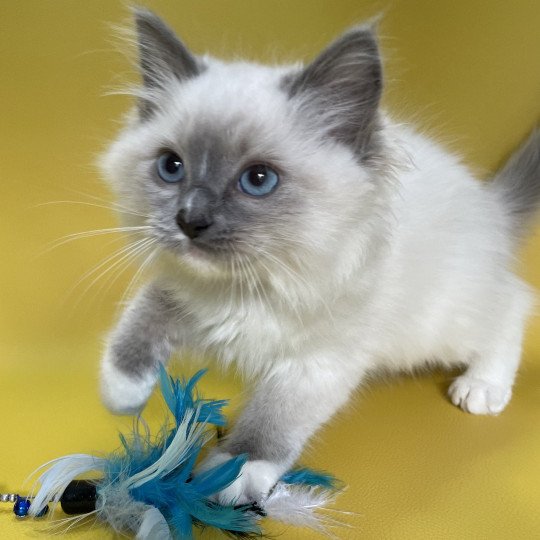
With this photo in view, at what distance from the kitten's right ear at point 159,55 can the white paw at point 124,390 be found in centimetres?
57

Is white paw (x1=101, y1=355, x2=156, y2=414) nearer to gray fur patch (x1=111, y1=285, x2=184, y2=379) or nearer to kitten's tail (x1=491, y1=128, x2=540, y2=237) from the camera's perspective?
gray fur patch (x1=111, y1=285, x2=184, y2=379)

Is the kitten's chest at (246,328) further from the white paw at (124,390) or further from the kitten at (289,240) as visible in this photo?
the white paw at (124,390)

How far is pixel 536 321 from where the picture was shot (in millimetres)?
1940

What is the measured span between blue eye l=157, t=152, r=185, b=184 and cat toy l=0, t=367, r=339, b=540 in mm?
430

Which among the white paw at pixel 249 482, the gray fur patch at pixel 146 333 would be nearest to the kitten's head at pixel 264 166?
the gray fur patch at pixel 146 333

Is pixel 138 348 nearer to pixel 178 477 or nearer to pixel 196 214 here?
pixel 178 477

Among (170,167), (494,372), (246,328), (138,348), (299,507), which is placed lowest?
(299,507)

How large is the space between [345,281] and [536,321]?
976mm

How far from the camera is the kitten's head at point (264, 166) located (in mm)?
1103

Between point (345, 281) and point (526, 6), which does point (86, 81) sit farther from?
point (526, 6)

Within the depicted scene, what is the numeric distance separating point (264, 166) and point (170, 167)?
183 mm

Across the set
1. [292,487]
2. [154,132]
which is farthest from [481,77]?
[292,487]

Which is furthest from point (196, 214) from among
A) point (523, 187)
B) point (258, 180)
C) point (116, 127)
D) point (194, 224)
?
point (523, 187)

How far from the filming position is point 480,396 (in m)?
1.62
